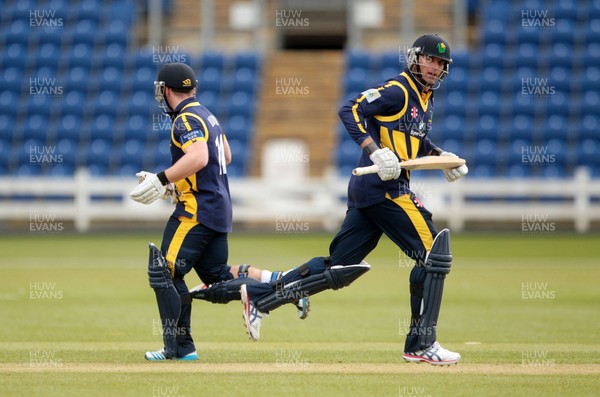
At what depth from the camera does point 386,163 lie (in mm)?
7805

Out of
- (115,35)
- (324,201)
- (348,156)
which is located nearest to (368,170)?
(324,201)

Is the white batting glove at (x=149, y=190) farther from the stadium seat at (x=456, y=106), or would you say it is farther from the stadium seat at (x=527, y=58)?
the stadium seat at (x=527, y=58)

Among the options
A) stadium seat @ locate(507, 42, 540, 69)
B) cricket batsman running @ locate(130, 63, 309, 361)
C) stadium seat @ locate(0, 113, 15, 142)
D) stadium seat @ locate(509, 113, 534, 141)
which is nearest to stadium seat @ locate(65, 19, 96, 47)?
stadium seat @ locate(0, 113, 15, 142)

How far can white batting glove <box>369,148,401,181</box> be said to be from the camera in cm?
780

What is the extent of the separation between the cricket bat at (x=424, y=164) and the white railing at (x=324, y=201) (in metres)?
15.6

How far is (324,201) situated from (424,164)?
16.3 metres

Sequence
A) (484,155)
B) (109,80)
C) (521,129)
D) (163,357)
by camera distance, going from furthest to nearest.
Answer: (109,80) < (521,129) < (484,155) < (163,357)

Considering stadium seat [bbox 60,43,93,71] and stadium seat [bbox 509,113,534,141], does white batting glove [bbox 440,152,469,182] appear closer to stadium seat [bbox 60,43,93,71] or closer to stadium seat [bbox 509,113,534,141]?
stadium seat [bbox 509,113,534,141]

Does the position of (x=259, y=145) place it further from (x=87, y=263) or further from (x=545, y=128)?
(x=87, y=263)

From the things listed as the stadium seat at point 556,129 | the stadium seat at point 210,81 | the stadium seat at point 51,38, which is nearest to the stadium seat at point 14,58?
the stadium seat at point 51,38

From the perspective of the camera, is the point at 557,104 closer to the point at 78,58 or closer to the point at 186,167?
the point at 78,58

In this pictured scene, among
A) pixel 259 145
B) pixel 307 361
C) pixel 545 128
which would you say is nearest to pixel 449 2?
pixel 545 128

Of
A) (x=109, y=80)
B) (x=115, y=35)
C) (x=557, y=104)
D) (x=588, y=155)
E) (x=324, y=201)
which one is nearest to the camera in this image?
(x=324, y=201)

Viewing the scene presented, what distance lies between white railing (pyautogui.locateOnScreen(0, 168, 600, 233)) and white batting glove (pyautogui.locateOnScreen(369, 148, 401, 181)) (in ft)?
52.8
